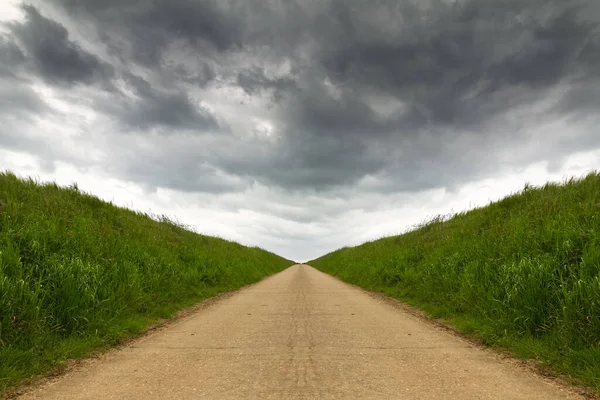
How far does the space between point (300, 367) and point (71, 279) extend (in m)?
4.53

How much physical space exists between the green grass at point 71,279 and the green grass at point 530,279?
6652mm

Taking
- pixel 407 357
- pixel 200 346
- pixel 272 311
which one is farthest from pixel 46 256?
pixel 407 357

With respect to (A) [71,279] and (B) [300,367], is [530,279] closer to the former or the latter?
(B) [300,367]

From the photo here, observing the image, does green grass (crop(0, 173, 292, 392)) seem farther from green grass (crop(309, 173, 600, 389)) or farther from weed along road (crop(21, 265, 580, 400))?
green grass (crop(309, 173, 600, 389))

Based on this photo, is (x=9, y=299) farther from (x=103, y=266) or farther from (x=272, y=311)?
(x=272, y=311)

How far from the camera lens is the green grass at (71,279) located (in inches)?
191

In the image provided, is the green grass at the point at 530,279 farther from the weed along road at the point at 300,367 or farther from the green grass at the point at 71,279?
the green grass at the point at 71,279

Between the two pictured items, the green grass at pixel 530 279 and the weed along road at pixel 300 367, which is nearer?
the weed along road at pixel 300 367

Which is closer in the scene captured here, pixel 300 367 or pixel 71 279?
pixel 300 367

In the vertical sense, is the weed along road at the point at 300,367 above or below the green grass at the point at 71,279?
below

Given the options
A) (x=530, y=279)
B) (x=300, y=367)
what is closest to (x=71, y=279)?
(x=300, y=367)

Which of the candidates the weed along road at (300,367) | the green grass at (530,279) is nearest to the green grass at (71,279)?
the weed along road at (300,367)

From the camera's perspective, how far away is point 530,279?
611 centimetres

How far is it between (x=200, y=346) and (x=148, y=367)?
1.05 m
